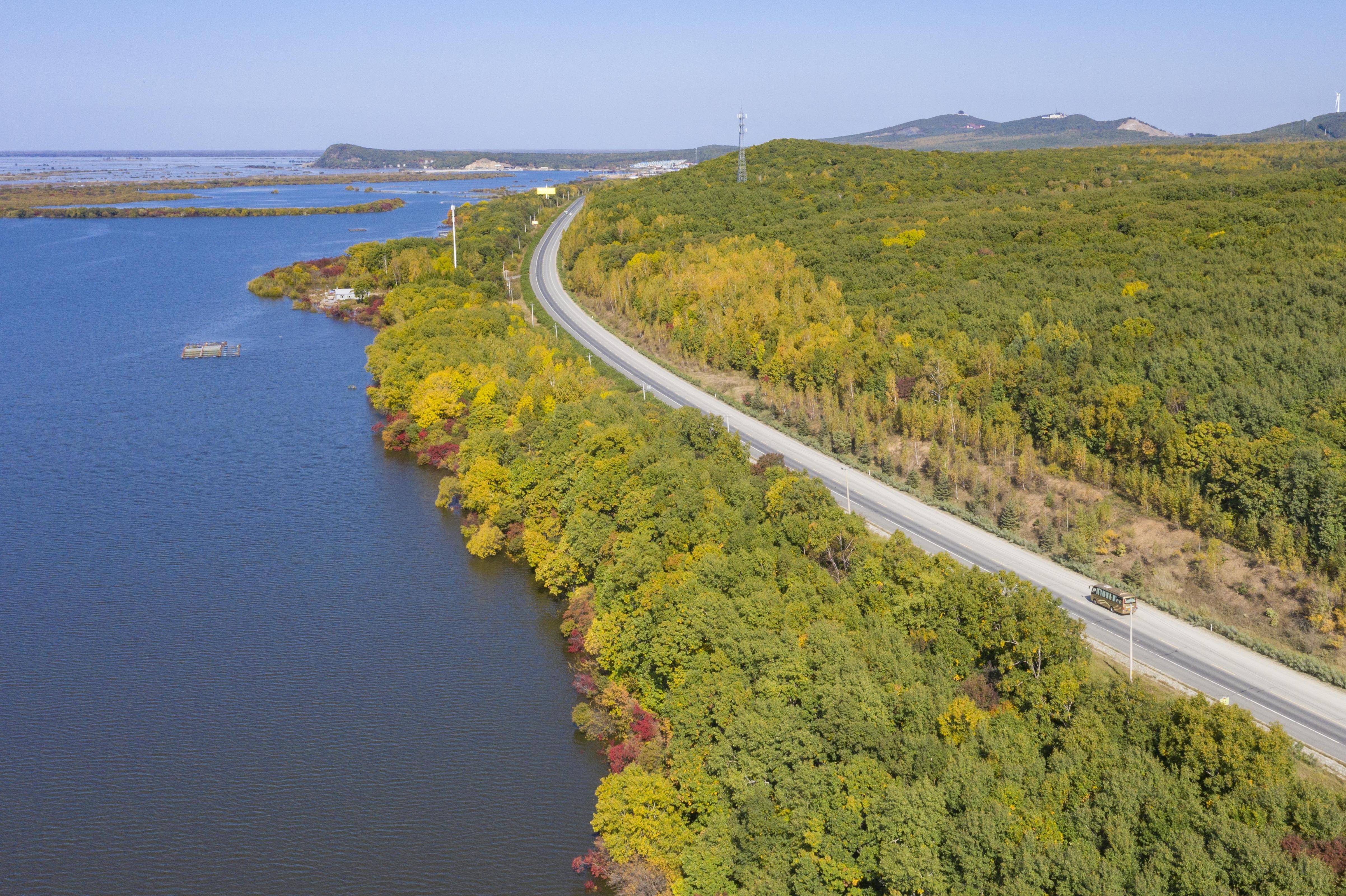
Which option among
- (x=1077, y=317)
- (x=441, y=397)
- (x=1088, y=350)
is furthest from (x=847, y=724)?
(x=441, y=397)

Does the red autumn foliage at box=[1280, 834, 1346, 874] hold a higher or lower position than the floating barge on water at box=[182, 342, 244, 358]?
lower

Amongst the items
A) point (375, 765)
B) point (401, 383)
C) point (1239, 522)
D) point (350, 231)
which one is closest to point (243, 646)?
point (375, 765)

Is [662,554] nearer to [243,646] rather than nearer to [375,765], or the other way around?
[375,765]

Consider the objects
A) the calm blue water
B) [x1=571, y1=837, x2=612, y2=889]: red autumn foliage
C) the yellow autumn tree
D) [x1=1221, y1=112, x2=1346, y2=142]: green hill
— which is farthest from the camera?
[x1=1221, y1=112, x2=1346, y2=142]: green hill

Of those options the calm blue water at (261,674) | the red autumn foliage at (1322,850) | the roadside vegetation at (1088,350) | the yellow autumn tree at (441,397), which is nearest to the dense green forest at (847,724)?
the red autumn foliage at (1322,850)

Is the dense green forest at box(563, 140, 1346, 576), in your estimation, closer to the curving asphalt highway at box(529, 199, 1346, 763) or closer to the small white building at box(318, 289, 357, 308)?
the curving asphalt highway at box(529, 199, 1346, 763)

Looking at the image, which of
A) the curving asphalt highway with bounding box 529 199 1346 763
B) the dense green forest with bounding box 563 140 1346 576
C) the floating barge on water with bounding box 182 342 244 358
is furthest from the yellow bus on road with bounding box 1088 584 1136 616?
the floating barge on water with bounding box 182 342 244 358
